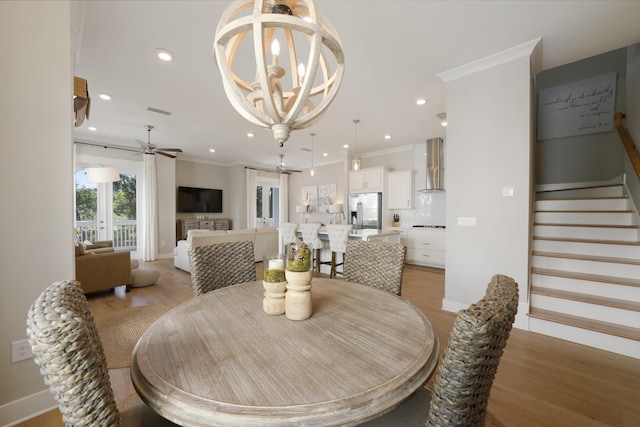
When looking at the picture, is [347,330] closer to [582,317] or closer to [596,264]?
[582,317]

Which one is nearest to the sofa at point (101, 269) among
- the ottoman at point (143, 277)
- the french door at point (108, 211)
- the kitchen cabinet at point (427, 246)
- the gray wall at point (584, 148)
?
the ottoman at point (143, 277)

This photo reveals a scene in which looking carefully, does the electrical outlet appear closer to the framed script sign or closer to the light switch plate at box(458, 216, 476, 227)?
the light switch plate at box(458, 216, 476, 227)

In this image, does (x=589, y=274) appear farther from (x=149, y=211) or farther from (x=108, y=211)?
(x=108, y=211)

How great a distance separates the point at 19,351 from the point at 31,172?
102 cm

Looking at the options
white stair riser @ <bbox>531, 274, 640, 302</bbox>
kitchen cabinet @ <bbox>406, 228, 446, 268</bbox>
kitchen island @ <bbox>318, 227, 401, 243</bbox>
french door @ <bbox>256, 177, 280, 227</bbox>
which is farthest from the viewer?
french door @ <bbox>256, 177, 280, 227</bbox>

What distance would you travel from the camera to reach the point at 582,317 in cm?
240

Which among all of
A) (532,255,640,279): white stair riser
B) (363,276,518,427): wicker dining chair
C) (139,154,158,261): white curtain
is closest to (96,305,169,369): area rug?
(363,276,518,427): wicker dining chair

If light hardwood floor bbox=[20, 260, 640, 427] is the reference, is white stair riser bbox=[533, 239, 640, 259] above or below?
above

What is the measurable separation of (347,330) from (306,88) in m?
0.89

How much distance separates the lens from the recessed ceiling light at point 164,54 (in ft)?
8.17

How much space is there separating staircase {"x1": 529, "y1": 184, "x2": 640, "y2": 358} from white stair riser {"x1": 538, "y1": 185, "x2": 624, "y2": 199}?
0.06ft

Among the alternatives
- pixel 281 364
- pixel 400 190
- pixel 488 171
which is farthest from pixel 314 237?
pixel 281 364

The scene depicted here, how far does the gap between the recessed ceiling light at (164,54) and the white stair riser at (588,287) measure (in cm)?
447

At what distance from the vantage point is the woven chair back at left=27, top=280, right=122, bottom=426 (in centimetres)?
51
